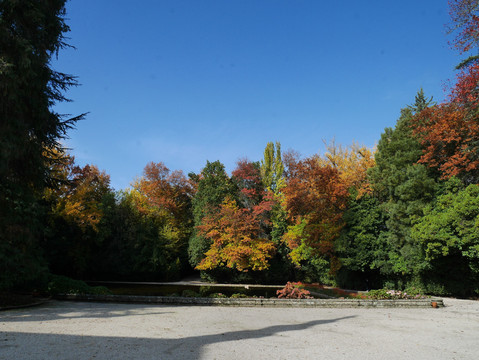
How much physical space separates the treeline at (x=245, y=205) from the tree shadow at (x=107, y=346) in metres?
4.72

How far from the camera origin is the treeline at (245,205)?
9.53 metres

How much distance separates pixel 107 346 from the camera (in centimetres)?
512

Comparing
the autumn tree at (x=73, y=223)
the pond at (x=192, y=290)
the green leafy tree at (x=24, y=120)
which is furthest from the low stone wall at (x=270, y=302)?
the autumn tree at (x=73, y=223)

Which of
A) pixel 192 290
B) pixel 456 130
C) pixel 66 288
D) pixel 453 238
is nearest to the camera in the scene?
pixel 66 288

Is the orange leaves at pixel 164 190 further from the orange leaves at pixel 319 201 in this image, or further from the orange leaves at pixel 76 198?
the orange leaves at pixel 319 201

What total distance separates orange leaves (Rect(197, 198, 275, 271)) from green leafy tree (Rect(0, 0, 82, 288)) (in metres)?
14.6

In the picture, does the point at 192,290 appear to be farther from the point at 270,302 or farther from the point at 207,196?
the point at 207,196

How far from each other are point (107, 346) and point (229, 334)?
2303 mm

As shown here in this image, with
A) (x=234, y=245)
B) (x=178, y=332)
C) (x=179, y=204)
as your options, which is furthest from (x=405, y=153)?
(x=179, y=204)

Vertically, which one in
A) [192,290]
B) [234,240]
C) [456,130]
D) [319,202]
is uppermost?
Answer: [456,130]

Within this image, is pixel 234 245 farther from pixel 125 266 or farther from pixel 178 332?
pixel 178 332

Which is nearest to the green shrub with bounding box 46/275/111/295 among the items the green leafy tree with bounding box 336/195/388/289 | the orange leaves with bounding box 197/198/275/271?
the orange leaves with bounding box 197/198/275/271

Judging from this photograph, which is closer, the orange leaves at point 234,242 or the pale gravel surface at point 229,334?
the pale gravel surface at point 229,334

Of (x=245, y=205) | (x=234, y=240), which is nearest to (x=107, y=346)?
(x=234, y=240)
